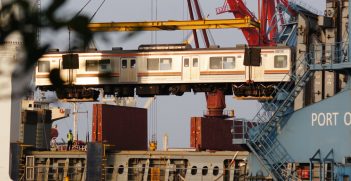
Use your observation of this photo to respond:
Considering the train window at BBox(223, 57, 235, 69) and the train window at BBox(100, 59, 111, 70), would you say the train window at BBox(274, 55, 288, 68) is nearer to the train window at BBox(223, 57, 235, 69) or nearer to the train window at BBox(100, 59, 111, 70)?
the train window at BBox(223, 57, 235, 69)

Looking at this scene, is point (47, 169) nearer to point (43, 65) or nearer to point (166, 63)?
point (43, 65)

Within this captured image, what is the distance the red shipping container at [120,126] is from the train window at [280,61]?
26.1ft

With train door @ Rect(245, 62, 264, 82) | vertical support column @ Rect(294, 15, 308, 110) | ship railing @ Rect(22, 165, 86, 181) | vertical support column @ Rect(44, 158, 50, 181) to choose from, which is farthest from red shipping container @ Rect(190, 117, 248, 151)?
vertical support column @ Rect(44, 158, 50, 181)

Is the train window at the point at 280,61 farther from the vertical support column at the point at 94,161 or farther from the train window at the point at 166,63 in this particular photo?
the vertical support column at the point at 94,161

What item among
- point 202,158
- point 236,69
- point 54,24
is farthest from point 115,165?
point 54,24

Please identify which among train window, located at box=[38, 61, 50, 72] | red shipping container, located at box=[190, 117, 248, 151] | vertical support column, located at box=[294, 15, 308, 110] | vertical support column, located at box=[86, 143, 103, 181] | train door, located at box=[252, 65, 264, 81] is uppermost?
vertical support column, located at box=[294, 15, 308, 110]

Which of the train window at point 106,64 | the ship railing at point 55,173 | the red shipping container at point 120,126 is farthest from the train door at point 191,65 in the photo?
the ship railing at point 55,173

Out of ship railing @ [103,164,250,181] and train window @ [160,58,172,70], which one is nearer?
ship railing @ [103,164,250,181]

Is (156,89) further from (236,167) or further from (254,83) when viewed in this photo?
(236,167)

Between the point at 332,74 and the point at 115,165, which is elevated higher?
the point at 332,74

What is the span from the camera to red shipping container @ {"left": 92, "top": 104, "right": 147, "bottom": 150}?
46594 mm

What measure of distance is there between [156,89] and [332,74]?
449 inches

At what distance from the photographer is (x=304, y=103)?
137ft

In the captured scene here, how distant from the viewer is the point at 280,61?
4728cm
